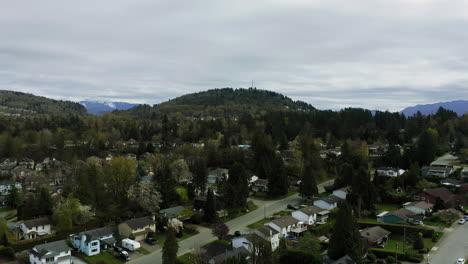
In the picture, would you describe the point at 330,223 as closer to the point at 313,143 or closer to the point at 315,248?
the point at 315,248

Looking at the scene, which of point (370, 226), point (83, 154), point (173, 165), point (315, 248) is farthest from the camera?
point (83, 154)

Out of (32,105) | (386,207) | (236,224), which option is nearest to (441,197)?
(386,207)

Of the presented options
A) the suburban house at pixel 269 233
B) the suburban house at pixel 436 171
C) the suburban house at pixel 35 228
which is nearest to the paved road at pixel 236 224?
the suburban house at pixel 269 233

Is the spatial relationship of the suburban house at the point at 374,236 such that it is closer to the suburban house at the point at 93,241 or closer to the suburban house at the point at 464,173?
the suburban house at the point at 93,241

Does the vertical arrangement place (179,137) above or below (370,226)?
above

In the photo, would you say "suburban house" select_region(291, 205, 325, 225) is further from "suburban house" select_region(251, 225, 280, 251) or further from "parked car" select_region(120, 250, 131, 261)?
"parked car" select_region(120, 250, 131, 261)

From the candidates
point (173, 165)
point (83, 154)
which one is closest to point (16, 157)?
point (83, 154)
